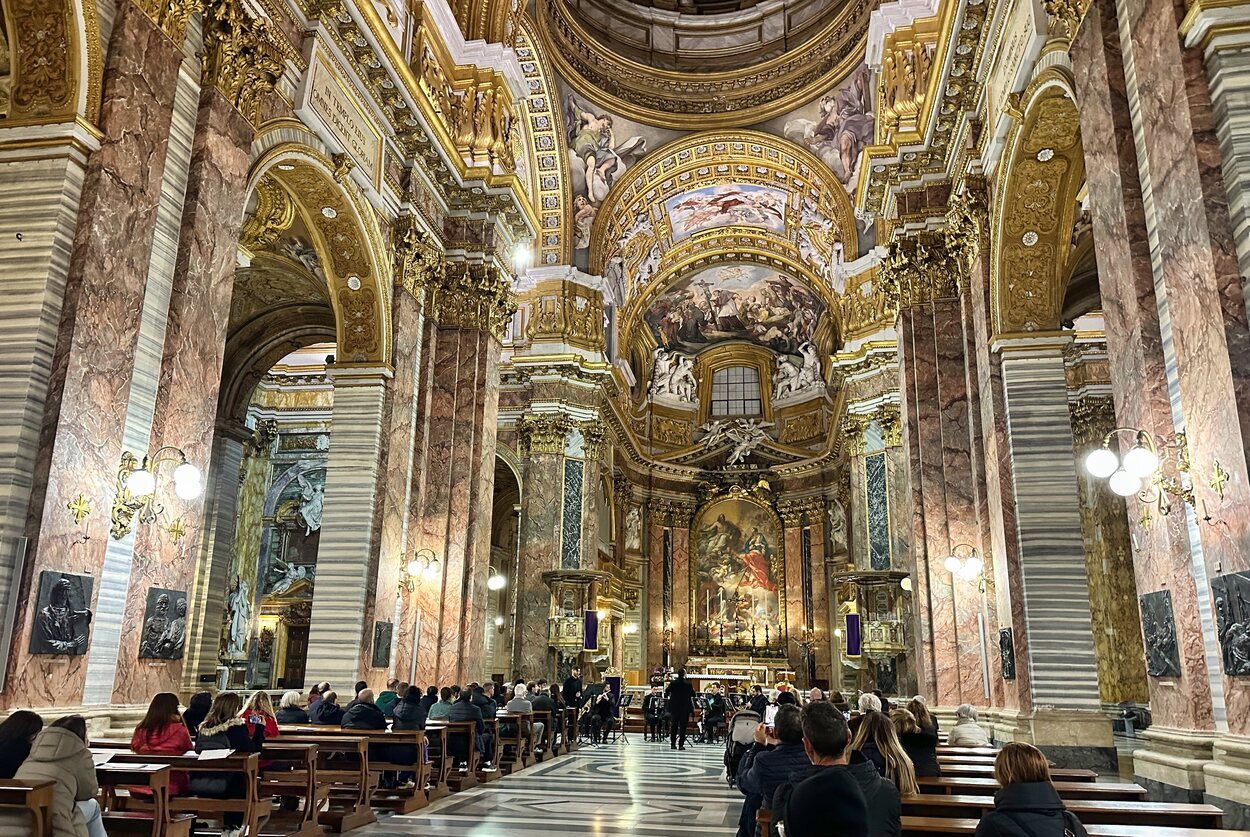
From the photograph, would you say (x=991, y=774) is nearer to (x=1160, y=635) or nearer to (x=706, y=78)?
(x=1160, y=635)

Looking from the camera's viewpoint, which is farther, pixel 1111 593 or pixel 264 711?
pixel 1111 593

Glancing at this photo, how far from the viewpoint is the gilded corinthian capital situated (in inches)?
377

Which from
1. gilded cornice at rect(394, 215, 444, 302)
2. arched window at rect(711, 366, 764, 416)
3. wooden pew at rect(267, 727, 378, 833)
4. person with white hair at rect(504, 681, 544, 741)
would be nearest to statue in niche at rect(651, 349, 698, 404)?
arched window at rect(711, 366, 764, 416)

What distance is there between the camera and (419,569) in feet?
48.9

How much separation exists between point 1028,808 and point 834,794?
0.85 m

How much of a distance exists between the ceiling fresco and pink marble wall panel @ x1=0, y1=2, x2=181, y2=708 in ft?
86.6

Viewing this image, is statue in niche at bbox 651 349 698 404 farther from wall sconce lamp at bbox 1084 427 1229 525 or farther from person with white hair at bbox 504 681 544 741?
wall sconce lamp at bbox 1084 427 1229 525

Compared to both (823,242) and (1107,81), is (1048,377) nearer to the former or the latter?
(1107,81)

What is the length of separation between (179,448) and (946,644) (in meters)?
10.8

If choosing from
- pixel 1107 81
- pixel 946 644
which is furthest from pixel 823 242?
pixel 1107 81

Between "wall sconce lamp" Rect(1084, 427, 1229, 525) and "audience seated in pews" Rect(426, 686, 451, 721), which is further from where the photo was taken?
"audience seated in pews" Rect(426, 686, 451, 721)

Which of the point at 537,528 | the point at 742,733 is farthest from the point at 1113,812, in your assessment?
the point at 537,528

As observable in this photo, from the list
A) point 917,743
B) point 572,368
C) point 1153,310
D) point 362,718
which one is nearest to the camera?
point 917,743

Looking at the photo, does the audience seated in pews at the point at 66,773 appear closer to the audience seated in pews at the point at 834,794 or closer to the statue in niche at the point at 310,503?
the audience seated in pews at the point at 834,794
